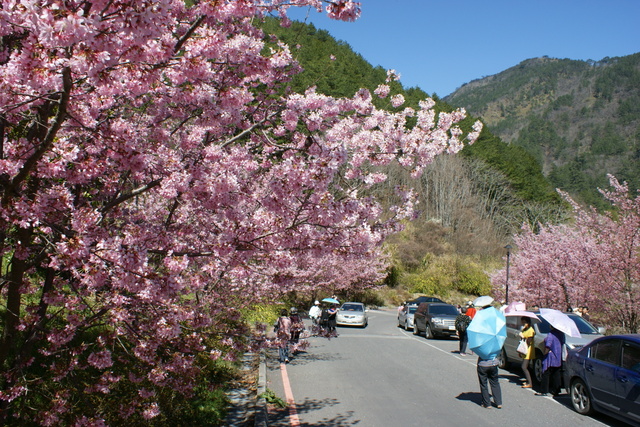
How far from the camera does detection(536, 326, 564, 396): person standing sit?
1091cm

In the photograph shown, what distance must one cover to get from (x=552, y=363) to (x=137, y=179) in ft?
29.4

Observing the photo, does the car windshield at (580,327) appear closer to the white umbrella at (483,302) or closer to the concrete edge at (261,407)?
the white umbrella at (483,302)

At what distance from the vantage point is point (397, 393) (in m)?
10.6

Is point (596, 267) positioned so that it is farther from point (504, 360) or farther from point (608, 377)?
point (608, 377)

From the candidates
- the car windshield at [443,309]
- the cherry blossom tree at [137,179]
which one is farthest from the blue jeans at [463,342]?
the cherry blossom tree at [137,179]

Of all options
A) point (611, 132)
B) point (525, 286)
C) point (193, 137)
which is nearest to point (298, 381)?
point (193, 137)

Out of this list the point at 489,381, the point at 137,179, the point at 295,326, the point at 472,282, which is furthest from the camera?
the point at 472,282

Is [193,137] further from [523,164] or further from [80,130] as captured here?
[523,164]

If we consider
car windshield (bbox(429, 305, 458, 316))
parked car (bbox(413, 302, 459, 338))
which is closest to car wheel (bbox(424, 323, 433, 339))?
parked car (bbox(413, 302, 459, 338))

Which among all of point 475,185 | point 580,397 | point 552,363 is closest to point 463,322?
point 552,363

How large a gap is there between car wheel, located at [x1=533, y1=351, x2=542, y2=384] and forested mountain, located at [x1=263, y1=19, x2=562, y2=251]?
40.2 m

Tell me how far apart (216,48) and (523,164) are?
82.5 meters

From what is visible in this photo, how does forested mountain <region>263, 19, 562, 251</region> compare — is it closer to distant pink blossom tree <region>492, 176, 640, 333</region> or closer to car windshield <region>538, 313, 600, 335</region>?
distant pink blossom tree <region>492, 176, 640, 333</region>

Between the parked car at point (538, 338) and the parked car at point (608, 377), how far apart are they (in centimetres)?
184
